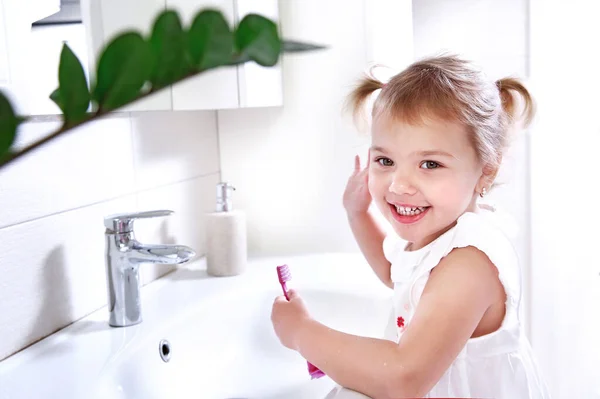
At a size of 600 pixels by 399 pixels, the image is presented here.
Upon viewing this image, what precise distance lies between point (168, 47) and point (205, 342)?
82cm

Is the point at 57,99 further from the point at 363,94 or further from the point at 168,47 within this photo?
the point at 363,94

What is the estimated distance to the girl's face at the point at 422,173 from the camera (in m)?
0.81

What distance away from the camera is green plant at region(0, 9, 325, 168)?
210mm

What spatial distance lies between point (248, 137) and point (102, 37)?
1.51 feet

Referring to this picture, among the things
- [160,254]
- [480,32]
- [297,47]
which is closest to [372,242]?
[160,254]

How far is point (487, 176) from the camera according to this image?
889 mm

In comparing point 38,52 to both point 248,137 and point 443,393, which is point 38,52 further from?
point 443,393

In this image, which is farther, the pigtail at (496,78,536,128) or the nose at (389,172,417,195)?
the pigtail at (496,78,536,128)

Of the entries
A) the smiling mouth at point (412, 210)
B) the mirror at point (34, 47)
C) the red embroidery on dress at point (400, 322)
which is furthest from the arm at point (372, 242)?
the mirror at point (34, 47)

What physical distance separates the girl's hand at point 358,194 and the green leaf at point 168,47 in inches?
Answer: 34.8

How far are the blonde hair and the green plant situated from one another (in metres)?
0.61

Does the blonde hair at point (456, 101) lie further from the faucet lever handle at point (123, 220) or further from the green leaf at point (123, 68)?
the green leaf at point (123, 68)

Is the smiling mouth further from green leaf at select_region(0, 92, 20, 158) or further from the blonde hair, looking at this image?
green leaf at select_region(0, 92, 20, 158)

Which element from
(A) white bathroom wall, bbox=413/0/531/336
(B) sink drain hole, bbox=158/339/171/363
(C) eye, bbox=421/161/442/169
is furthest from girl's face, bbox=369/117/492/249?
(A) white bathroom wall, bbox=413/0/531/336
